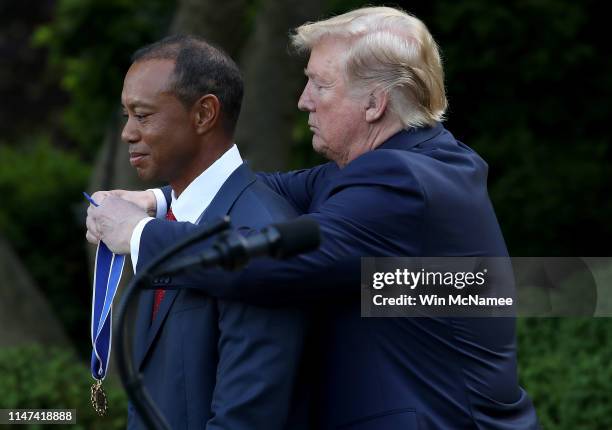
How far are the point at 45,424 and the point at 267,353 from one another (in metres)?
2.96

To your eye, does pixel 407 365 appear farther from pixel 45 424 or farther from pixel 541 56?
pixel 541 56

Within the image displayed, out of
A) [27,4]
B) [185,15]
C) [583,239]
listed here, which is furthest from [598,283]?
[27,4]

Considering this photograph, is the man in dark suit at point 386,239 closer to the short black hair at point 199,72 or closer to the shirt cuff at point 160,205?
the short black hair at point 199,72

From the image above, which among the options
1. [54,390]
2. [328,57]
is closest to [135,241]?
[328,57]

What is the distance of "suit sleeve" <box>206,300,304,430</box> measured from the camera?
2.72 m

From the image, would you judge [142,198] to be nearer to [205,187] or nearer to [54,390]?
[205,187]

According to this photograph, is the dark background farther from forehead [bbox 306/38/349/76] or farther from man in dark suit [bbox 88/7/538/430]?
forehead [bbox 306/38/349/76]

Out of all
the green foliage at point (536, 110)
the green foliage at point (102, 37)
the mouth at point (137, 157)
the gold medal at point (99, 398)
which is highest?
the green foliage at point (102, 37)

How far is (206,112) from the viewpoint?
2.96 meters

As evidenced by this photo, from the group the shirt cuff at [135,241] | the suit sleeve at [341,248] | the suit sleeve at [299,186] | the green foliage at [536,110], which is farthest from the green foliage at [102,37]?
the suit sleeve at [341,248]

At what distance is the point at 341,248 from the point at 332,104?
1.51ft

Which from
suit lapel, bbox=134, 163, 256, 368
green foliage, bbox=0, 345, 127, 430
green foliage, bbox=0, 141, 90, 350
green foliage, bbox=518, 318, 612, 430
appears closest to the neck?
suit lapel, bbox=134, 163, 256, 368

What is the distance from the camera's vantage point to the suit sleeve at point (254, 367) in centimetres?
272

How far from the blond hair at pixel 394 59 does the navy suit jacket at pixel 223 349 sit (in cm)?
42
